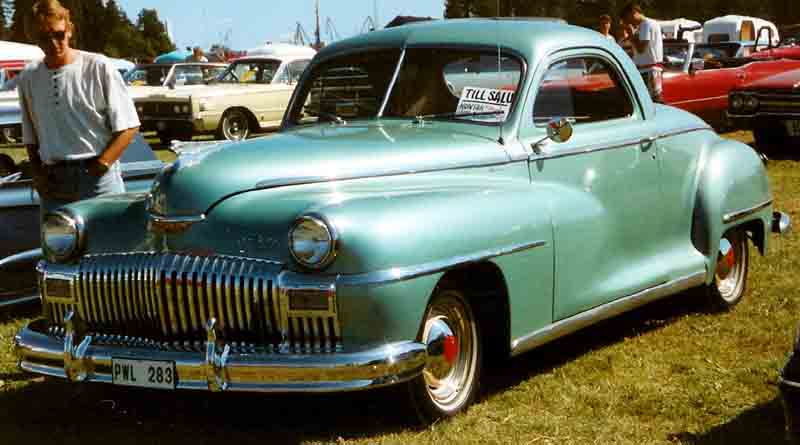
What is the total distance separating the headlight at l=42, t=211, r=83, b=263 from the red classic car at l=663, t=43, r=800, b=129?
11.2 meters

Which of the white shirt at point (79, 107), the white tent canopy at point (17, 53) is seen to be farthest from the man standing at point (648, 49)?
the white tent canopy at point (17, 53)

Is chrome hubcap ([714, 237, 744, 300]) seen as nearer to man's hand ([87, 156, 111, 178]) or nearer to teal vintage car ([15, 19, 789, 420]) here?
teal vintage car ([15, 19, 789, 420])

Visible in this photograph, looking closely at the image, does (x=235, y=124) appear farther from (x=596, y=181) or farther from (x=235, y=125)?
(x=596, y=181)

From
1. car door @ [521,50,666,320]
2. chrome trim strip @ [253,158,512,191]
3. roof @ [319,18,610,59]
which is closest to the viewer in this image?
chrome trim strip @ [253,158,512,191]

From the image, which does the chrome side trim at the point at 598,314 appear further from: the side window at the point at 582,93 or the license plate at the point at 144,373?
the license plate at the point at 144,373

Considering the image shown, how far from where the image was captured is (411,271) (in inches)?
161

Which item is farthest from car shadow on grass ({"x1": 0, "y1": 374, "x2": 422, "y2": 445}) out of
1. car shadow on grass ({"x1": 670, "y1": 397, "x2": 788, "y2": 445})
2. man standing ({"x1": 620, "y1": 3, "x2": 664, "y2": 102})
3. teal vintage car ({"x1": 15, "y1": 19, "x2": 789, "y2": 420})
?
man standing ({"x1": 620, "y1": 3, "x2": 664, "y2": 102})

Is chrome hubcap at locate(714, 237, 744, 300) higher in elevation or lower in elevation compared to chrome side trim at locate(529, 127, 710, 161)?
lower

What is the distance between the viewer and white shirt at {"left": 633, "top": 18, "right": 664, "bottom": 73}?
12398 mm

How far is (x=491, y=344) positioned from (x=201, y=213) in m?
1.33

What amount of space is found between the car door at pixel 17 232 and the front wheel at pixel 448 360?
3036 mm

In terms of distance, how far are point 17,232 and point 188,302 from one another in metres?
2.81

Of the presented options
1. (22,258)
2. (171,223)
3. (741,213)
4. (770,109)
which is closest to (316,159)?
(171,223)

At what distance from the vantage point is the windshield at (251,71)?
20.0 metres
